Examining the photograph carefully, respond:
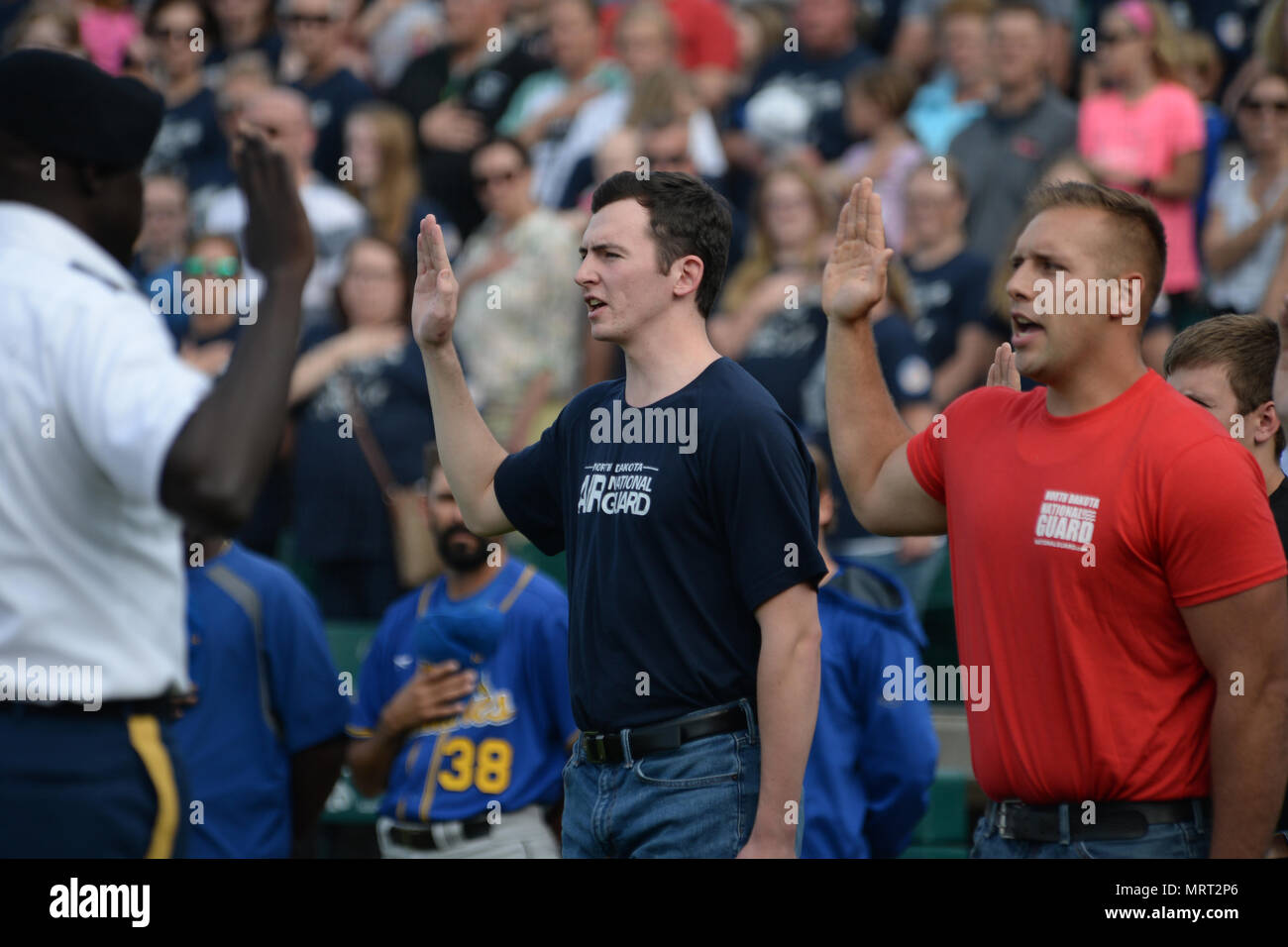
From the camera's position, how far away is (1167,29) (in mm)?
8484

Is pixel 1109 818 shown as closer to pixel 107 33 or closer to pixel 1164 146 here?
pixel 1164 146

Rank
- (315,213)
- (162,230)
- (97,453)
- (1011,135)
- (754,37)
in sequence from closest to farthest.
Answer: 1. (97,453)
2. (1011,135)
3. (315,213)
4. (162,230)
5. (754,37)

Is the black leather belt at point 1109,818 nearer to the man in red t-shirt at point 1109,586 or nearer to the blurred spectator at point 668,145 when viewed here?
the man in red t-shirt at point 1109,586

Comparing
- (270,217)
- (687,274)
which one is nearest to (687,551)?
(687,274)

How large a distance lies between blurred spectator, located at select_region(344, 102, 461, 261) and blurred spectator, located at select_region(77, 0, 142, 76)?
309 centimetres

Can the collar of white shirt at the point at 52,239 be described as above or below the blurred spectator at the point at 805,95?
below

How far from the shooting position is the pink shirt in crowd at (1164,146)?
8078 mm

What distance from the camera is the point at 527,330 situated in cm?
847

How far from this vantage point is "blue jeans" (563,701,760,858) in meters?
3.66

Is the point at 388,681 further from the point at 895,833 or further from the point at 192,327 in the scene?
the point at 192,327

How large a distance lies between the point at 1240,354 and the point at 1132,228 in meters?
0.63

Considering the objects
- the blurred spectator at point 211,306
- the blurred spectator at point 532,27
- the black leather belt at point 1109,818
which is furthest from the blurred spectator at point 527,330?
the black leather belt at point 1109,818

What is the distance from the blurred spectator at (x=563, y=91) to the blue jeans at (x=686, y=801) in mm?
6378

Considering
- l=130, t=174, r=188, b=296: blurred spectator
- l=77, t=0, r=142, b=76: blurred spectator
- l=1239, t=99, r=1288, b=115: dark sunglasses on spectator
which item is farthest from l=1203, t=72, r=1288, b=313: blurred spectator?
l=77, t=0, r=142, b=76: blurred spectator
